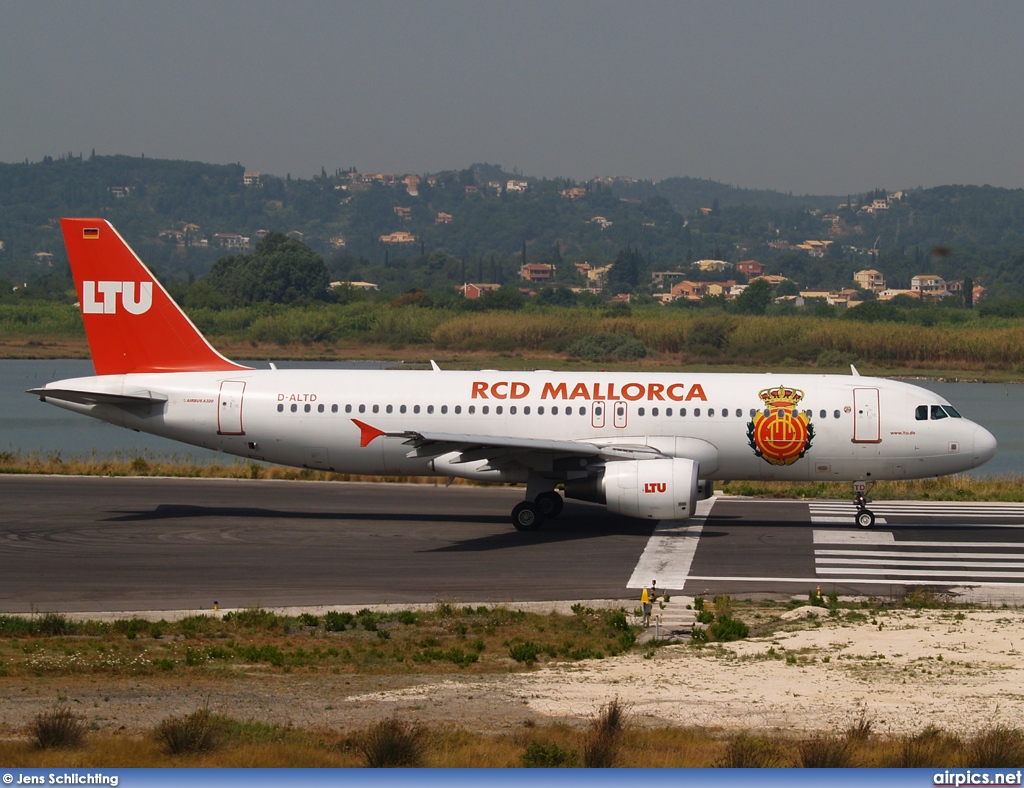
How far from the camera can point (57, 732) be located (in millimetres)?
12602

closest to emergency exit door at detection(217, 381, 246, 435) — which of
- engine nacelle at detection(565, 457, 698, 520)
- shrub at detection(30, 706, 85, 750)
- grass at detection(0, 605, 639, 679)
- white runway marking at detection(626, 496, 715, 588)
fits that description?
engine nacelle at detection(565, 457, 698, 520)

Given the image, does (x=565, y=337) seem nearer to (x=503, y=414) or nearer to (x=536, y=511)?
(x=503, y=414)

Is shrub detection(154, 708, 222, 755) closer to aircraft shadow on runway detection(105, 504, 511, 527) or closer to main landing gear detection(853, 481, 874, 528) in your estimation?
aircraft shadow on runway detection(105, 504, 511, 527)

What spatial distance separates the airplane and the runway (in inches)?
65.5

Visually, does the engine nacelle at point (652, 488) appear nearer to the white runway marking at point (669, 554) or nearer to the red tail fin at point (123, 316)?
the white runway marking at point (669, 554)

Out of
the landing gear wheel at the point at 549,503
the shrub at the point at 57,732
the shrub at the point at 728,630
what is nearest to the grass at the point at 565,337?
the landing gear wheel at the point at 549,503

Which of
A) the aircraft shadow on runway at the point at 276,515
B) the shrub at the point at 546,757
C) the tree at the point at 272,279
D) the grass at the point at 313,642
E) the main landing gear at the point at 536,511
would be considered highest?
the tree at the point at 272,279

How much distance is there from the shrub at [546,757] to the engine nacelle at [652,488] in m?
15.8

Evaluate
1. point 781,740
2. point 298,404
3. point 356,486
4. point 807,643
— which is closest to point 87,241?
point 298,404

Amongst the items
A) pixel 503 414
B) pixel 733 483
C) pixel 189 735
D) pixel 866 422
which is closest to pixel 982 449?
pixel 866 422

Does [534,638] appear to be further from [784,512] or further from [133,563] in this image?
[784,512]

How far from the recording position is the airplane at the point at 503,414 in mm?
30562

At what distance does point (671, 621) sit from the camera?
67.4 ft

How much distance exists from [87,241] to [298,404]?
7.60 m
